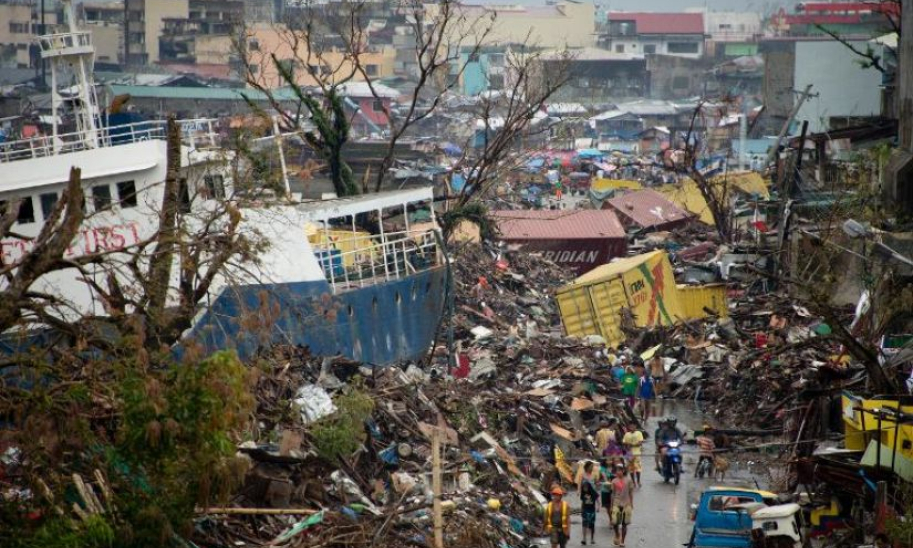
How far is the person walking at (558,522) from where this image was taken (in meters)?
15.8

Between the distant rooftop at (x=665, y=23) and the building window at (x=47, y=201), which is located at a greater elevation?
the distant rooftop at (x=665, y=23)

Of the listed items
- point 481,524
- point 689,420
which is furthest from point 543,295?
point 481,524

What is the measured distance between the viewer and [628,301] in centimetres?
3038

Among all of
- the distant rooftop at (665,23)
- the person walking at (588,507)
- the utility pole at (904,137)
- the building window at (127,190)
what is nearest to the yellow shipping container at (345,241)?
the building window at (127,190)

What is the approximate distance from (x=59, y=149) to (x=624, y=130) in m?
75.2

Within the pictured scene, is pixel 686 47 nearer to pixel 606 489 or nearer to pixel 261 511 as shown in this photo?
pixel 606 489

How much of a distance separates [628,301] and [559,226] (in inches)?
498

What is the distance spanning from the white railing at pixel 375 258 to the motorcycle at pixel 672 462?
5.94 metres

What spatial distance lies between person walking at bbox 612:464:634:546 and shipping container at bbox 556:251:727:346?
490 inches

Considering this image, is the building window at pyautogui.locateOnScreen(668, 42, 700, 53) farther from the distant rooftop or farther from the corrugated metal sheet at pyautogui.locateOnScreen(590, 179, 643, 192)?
the corrugated metal sheet at pyautogui.locateOnScreen(590, 179, 643, 192)

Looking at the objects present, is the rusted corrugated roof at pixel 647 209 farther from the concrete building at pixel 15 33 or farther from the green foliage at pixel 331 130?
the concrete building at pixel 15 33

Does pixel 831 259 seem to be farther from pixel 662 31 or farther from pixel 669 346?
pixel 662 31

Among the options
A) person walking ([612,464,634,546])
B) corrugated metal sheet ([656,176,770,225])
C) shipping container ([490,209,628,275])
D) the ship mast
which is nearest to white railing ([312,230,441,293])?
the ship mast

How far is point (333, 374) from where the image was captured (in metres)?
20.1
